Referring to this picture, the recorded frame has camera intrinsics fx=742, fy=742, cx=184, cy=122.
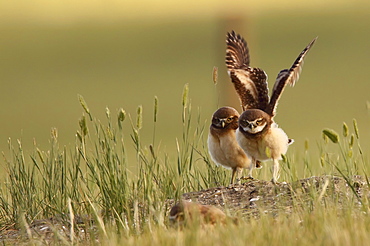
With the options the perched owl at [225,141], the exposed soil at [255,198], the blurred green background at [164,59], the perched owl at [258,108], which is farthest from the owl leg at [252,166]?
the blurred green background at [164,59]

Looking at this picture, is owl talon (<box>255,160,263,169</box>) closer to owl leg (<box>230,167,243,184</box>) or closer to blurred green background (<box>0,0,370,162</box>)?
owl leg (<box>230,167,243,184</box>)

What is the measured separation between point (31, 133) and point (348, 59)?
1013 centimetres

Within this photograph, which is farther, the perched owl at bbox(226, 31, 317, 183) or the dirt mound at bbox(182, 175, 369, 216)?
the perched owl at bbox(226, 31, 317, 183)

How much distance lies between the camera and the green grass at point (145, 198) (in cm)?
393

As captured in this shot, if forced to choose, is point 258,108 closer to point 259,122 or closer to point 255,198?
point 259,122

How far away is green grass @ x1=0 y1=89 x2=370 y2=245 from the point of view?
155 inches

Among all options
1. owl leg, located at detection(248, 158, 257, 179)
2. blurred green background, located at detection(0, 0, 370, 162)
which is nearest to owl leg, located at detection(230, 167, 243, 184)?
owl leg, located at detection(248, 158, 257, 179)

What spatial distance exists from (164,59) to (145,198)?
735 inches

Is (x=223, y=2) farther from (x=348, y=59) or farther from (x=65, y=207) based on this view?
(x=65, y=207)

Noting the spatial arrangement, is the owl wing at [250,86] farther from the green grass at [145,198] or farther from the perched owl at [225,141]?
the green grass at [145,198]

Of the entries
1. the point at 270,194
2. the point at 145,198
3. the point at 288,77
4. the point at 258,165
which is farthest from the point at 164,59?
the point at 145,198

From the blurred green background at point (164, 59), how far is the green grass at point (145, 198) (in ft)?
29.5

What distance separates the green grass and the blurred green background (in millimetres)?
8989

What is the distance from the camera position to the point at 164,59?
77.8 feet
